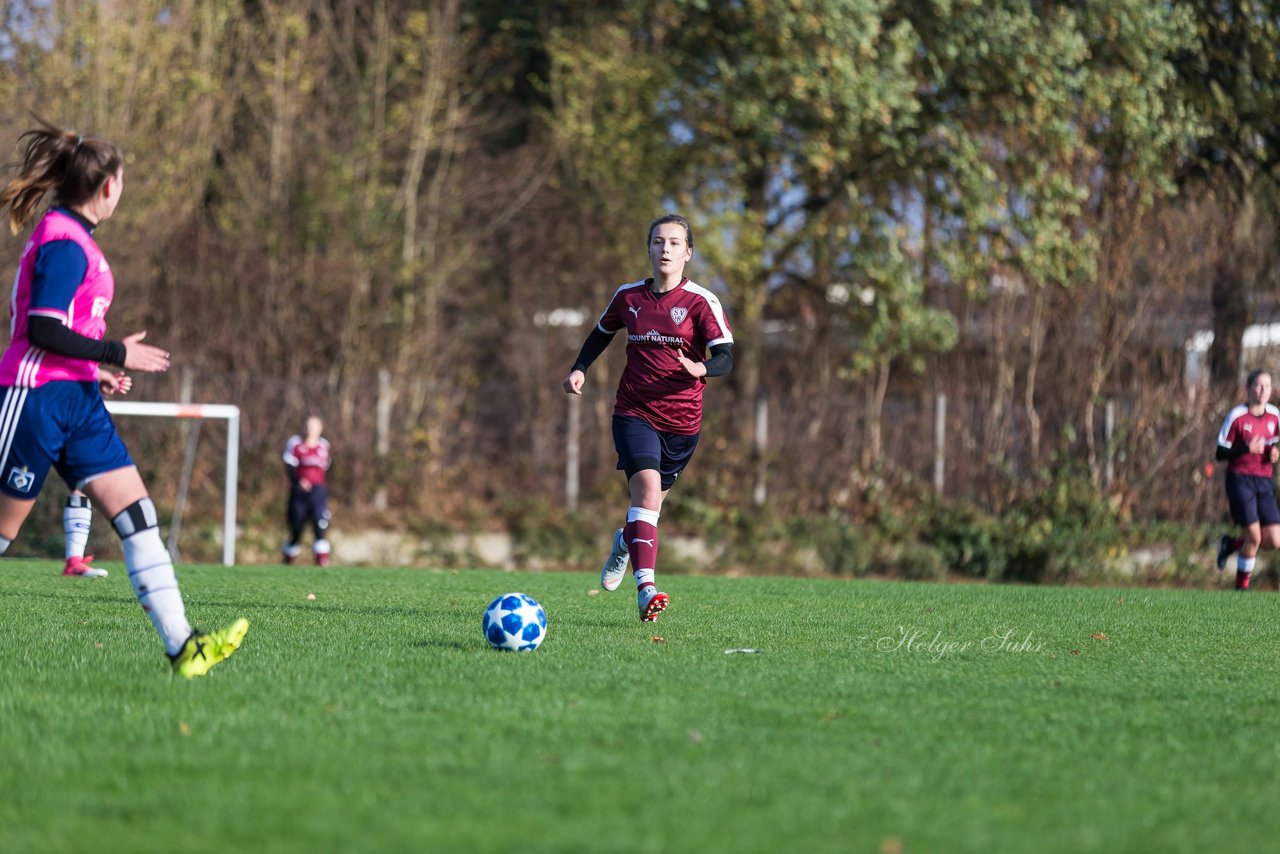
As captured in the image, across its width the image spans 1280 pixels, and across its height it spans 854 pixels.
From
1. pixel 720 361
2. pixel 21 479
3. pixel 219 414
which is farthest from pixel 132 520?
pixel 219 414

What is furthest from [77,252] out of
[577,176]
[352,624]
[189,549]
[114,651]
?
[577,176]

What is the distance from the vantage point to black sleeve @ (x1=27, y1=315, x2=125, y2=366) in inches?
219

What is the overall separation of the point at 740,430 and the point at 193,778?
61.3 ft

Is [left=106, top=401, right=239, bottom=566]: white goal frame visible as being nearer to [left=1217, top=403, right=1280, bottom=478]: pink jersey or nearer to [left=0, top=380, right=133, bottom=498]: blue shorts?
[left=0, top=380, right=133, bottom=498]: blue shorts

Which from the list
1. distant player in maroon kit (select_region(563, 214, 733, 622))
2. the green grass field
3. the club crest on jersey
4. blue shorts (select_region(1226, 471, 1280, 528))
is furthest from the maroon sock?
blue shorts (select_region(1226, 471, 1280, 528))

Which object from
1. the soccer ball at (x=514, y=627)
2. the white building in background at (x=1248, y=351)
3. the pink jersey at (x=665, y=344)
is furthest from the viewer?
the white building in background at (x=1248, y=351)

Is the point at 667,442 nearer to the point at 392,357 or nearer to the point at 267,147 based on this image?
the point at 392,357

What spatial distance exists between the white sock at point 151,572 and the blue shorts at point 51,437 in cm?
22

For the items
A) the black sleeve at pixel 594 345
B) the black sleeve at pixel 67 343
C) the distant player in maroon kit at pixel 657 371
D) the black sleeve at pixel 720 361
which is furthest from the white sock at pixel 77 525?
the black sleeve at pixel 67 343

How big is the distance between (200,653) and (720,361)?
382cm

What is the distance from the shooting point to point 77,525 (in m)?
13.3

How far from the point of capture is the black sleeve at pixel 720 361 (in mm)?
8617

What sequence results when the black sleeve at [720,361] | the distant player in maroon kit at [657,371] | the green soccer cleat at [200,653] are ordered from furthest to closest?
the distant player in maroon kit at [657,371] < the black sleeve at [720,361] < the green soccer cleat at [200,653]

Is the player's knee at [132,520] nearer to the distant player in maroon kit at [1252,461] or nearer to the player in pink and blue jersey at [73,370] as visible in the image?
the player in pink and blue jersey at [73,370]
